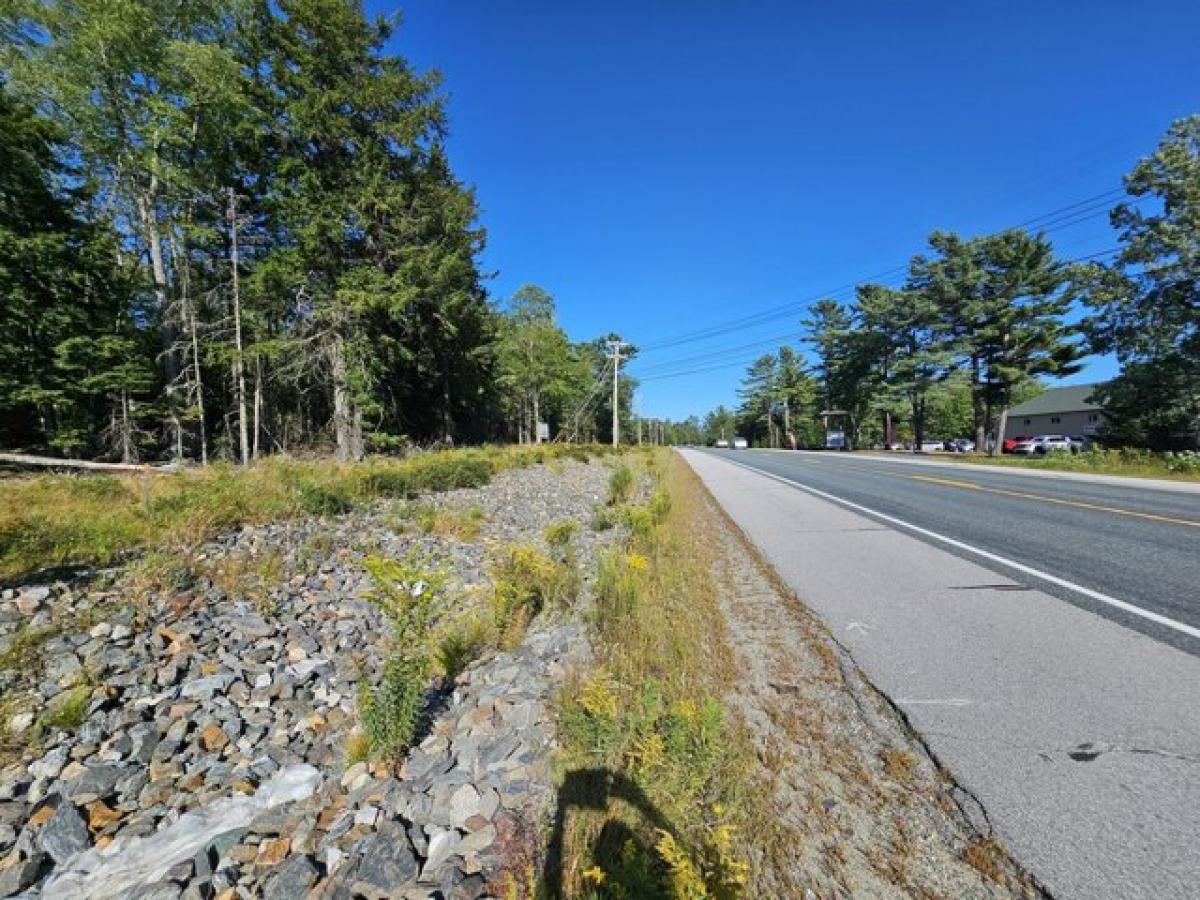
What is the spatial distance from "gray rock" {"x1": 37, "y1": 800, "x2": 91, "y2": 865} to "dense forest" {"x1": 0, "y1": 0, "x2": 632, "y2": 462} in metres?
17.3

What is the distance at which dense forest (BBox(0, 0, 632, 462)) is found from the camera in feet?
Answer: 50.4

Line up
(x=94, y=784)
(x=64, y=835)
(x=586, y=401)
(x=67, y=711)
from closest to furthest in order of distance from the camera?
(x=64, y=835) → (x=94, y=784) → (x=67, y=711) → (x=586, y=401)

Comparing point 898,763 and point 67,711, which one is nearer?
point 898,763

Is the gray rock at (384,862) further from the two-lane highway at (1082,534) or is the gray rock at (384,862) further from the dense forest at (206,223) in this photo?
the dense forest at (206,223)

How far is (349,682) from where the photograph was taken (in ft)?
13.8

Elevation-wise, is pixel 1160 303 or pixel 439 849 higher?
pixel 1160 303

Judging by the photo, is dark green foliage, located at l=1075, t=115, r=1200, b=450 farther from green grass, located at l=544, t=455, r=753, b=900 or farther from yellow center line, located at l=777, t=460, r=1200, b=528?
green grass, located at l=544, t=455, r=753, b=900

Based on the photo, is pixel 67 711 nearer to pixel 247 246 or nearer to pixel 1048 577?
pixel 1048 577

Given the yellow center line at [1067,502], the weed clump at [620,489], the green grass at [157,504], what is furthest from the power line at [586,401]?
the green grass at [157,504]

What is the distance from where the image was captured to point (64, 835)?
2.67 meters

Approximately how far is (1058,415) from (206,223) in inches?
2768

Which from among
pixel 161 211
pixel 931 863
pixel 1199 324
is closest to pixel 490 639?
pixel 931 863

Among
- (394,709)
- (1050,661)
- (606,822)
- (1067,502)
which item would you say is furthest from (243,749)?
(1067,502)

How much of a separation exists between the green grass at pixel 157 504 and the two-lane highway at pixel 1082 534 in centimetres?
1095
